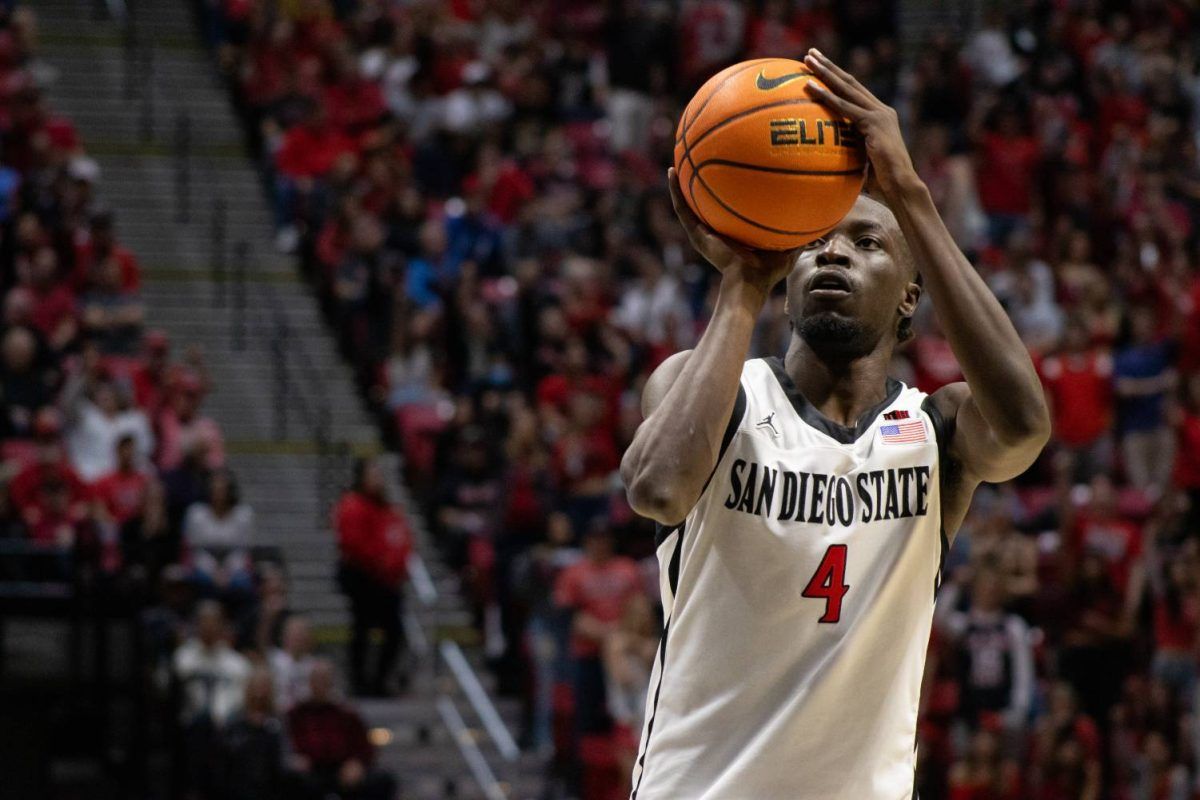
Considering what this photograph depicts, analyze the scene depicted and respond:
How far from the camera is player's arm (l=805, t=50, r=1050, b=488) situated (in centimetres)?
426

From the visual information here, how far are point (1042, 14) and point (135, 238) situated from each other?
10029 millimetres

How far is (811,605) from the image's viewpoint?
169 inches

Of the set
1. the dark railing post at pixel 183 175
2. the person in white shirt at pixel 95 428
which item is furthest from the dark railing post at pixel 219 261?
the person in white shirt at pixel 95 428

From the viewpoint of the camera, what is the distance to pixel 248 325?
17547 millimetres

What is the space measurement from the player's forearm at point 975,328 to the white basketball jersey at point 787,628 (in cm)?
32

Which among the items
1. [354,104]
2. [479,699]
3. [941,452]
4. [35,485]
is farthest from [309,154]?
[941,452]

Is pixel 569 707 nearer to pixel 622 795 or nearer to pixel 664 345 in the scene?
pixel 622 795

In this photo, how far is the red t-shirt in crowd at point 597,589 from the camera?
1300 cm

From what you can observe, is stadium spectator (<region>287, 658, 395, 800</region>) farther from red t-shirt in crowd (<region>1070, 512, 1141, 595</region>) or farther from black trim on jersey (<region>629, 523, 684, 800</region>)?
black trim on jersey (<region>629, 523, 684, 800</region>)

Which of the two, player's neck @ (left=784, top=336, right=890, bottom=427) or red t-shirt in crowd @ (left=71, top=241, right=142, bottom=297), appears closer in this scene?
player's neck @ (left=784, top=336, right=890, bottom=427)

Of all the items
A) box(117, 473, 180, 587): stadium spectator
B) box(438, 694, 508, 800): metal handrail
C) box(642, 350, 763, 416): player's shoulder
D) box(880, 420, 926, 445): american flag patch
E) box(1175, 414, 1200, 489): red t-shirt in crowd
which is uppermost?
box(642, 350, 763, 416): player's shoulder

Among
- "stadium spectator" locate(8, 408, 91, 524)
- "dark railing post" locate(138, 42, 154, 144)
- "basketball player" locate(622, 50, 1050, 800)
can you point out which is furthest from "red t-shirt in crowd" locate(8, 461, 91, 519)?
"basketball player" locate(622, 50, 1050, 800)

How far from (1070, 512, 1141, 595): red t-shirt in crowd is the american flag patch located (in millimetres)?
9376

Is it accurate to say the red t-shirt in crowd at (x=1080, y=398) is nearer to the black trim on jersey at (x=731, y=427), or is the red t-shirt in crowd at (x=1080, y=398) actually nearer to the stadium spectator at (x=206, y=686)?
the stadium spectator at (x=206, y=686)
